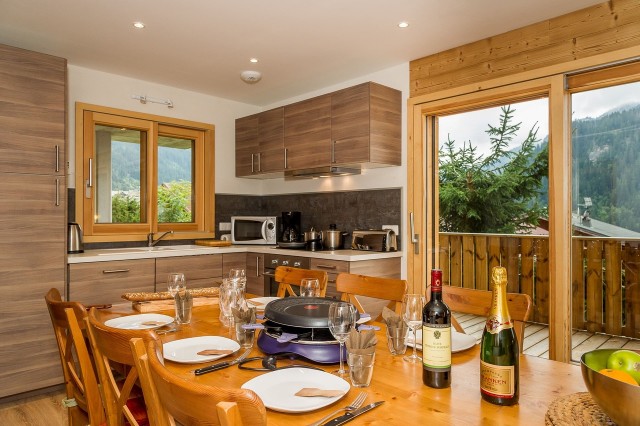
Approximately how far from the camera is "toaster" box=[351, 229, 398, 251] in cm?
348

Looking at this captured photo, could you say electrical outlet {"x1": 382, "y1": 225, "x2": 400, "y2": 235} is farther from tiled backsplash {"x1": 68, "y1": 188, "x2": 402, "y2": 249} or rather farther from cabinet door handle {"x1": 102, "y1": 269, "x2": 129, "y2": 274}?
cabinet door handle {"x1": 102, "y1": 269, "x2": 129, "y2": 274}

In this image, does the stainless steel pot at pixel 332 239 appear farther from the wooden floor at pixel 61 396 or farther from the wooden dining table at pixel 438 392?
the wooden dining table at pixel 438 392

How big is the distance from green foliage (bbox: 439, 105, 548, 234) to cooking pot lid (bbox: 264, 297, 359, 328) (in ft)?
6.63

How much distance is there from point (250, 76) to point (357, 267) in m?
1.84

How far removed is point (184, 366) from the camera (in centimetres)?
118

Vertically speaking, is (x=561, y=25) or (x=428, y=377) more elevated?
(x=561, y=25)

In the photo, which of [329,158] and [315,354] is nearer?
[315,354]

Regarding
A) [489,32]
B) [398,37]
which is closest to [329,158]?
[398,37]

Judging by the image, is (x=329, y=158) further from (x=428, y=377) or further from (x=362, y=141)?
(x=428, y=377)

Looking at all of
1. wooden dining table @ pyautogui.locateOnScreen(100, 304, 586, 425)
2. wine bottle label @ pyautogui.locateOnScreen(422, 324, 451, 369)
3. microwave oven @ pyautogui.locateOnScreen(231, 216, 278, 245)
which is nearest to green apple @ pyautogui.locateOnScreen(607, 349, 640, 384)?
wooden dining table @ pyautogui.locateOnScreen(100, 304, 586, 425)

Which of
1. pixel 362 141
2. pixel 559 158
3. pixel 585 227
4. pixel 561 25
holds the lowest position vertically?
pixel 585 227

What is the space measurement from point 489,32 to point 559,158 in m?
0.96

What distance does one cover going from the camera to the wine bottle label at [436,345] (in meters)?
0.98

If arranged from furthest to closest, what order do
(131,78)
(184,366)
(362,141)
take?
(131,78) < (362,141) < (184,366)
